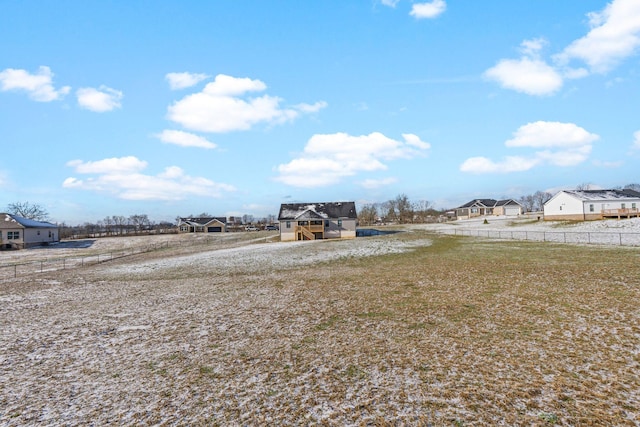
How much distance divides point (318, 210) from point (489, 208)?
236 ft

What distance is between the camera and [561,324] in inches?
368

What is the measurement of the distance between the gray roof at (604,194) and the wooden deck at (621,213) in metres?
2.29

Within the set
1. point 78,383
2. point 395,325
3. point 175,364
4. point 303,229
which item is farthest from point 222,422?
point 303,229

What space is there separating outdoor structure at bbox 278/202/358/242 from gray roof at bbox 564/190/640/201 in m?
39.6

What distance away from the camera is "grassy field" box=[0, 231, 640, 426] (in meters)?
5.68

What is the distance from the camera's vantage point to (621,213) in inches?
2055

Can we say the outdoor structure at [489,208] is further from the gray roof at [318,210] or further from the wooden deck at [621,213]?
the gray roof at [318,210]

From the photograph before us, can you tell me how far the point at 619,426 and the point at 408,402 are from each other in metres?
2.98

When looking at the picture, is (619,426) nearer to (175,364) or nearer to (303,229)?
(175,364)

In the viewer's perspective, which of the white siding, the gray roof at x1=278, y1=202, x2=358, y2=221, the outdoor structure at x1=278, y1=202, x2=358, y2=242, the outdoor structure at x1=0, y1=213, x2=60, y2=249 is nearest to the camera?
Answer: the outdoor structure at x1=278, y1=202, x2=358, y2=242

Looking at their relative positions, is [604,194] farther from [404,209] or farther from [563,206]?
[404,209]

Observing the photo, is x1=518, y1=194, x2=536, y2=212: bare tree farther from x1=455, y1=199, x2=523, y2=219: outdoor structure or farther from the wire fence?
the wire fence

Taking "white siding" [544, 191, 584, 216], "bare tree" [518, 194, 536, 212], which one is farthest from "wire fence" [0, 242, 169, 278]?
"bare tree" [518, 194, 536, 212]

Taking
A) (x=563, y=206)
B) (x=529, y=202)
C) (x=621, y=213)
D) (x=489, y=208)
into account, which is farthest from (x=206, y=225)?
(x=529, y=202)
